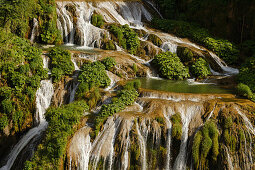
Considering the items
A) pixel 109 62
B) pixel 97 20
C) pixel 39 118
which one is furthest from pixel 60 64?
pixel 97 20

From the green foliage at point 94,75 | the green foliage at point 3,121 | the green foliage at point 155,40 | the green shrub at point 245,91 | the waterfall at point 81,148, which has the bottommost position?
the waterfall at point 81,148

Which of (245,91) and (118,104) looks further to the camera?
(245,91)

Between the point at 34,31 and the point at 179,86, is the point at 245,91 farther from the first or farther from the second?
the point at 34,31

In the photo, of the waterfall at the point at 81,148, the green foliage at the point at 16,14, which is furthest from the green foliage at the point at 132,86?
the green foliage at the point at 16,14

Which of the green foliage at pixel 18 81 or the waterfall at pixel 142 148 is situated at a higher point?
the green foliage at pixel 18 81

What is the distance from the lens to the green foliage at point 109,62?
1659 centimetres

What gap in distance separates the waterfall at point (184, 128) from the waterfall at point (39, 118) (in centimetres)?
767

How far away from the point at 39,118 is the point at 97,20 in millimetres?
12048

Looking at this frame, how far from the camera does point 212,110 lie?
1195 cm

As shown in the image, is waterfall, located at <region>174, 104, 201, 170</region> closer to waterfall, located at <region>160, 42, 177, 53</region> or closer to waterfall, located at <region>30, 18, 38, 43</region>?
waterfall, located at <region>160, 42, 177, 53</region>

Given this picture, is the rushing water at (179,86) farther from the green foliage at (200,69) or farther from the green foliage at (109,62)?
the green foliage at (109,62)

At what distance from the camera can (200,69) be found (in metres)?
18.8

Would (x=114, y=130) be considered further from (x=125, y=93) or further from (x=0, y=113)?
(x=0, y=113)

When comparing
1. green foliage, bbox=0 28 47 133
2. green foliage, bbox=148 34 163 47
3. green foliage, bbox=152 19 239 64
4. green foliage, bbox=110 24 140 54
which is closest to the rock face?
green foliage, bbox=0 28 47 133
